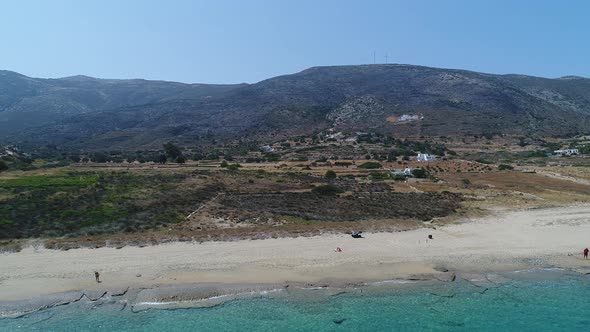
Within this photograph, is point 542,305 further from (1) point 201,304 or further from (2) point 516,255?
(1) point 201,304

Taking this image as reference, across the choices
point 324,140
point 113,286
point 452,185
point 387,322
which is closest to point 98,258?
point 113,286

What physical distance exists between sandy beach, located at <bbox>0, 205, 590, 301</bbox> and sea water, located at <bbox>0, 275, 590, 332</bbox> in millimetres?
2282

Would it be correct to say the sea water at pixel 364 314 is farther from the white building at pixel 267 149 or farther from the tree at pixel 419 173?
the white building at pixel 267 149

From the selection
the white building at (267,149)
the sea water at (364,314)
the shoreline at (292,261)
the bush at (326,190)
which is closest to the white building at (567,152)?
the white building at (267,149)

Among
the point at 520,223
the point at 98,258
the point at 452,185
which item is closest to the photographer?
the point at 98,258

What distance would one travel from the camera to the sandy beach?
25297 millimetres

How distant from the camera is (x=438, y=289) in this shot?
2452 centimetres

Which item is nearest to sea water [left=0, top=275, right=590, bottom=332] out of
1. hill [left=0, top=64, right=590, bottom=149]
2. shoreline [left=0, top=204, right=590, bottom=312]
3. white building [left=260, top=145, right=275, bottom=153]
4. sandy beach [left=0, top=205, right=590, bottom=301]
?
shoreline [left=0, top=204, right=590, bottom=312]

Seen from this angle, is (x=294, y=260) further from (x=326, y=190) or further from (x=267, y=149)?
(x=267, y=149)

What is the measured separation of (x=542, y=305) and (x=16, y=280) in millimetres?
26754

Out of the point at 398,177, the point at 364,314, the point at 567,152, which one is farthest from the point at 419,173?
the point at 567,152

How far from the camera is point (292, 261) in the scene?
2814cm

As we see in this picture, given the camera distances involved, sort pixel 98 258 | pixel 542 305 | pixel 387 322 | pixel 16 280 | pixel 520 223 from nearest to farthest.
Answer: pixel 387 322
pixel 542 305
pixel 16 280
pixel 98 258
pixel 520 223

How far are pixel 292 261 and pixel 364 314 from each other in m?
7.07
